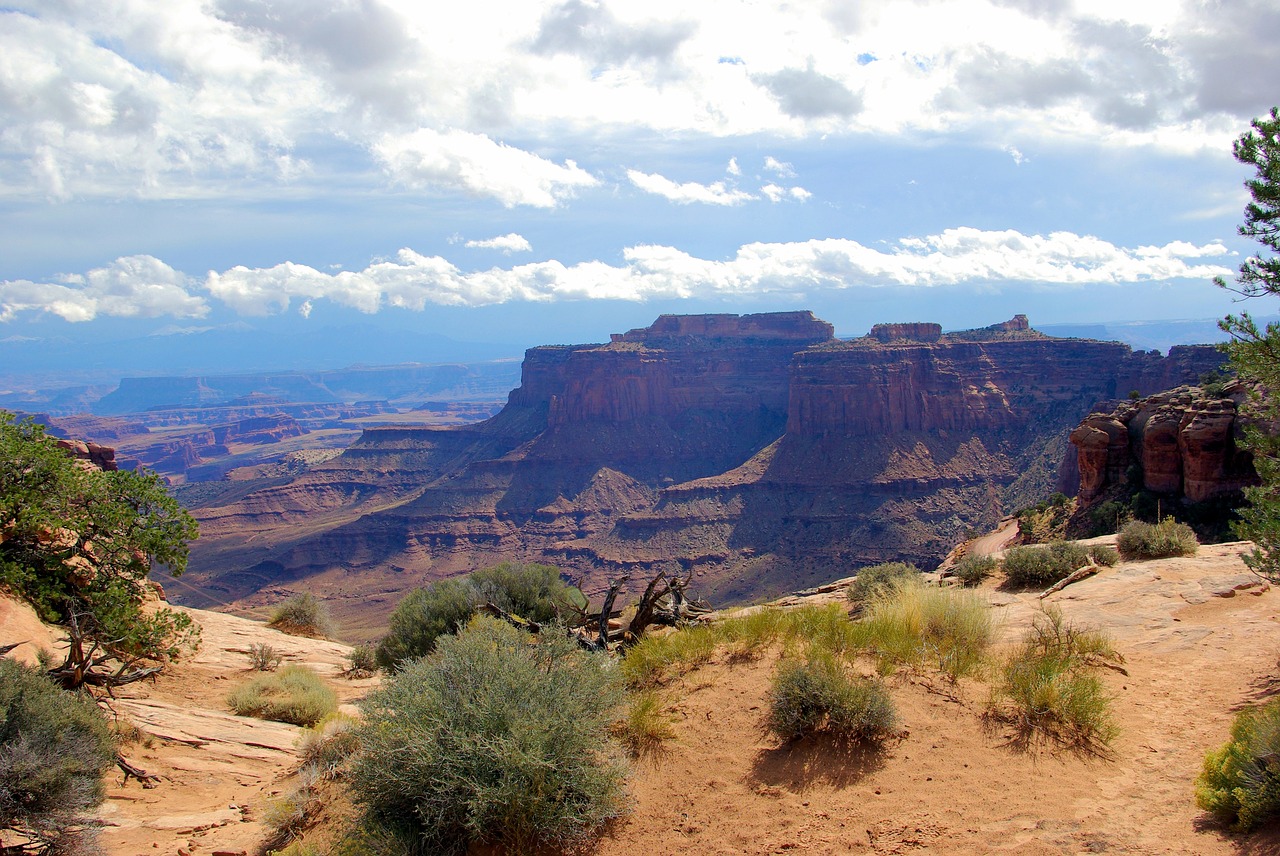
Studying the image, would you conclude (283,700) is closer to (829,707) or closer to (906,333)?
(829,707)

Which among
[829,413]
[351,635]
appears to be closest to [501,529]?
[351,635]

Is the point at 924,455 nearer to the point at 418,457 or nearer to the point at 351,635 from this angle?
the point at 351,635

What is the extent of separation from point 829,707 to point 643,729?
2.06 m

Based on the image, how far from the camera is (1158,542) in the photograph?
53.8 ft

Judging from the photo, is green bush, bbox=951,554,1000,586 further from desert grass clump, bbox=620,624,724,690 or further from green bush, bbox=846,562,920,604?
desert grass clump, bbox=620,624,724,690

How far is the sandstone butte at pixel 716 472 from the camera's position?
75438 millimetres

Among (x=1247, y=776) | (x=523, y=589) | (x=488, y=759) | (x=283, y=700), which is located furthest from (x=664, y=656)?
(x=283, y=700)

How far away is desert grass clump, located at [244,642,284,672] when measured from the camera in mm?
18062

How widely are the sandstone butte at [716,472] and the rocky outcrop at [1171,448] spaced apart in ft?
103

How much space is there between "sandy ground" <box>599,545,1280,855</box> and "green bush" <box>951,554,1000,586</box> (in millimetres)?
6441

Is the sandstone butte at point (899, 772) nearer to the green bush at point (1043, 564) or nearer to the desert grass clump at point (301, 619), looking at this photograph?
the green bush at point (1043, 564)

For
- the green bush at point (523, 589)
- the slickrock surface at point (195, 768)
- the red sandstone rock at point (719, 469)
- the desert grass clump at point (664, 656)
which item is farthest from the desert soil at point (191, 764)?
the red sandstone rock at point (719, 469)

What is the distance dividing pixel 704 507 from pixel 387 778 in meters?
82.0

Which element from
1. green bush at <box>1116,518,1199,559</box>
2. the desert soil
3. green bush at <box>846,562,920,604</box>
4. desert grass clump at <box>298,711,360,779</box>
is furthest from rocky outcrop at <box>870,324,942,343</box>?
desert grass clump at <box>298,711,360,779</box>
